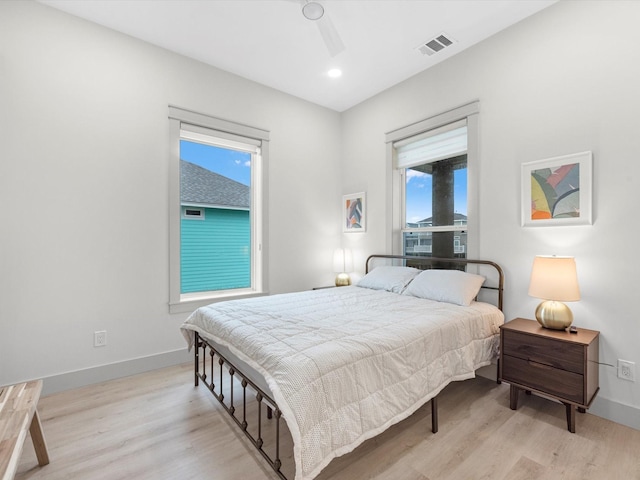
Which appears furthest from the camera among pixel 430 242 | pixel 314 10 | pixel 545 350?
pixel 430 242

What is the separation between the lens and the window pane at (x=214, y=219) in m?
3.30

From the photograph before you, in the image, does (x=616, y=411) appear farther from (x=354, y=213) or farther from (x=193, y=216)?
(x=193, y=216)

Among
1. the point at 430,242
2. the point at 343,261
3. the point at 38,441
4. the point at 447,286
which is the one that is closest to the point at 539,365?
the point at 447,286

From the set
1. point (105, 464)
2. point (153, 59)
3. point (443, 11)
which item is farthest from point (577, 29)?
point (105, 464)

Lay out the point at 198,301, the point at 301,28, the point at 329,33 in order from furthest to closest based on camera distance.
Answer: the point at 198,301 < the point at 301,28 < the point at 329,33

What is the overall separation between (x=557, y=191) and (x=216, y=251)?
3.29 metres

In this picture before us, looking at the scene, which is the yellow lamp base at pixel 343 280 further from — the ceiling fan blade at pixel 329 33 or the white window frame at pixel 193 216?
the ceiling fan blade at pixel 329 33

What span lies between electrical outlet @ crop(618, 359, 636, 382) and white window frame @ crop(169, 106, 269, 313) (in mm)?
3151

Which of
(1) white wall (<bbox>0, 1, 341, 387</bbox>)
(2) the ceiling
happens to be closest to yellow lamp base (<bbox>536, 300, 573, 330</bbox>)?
(2) the ceiling

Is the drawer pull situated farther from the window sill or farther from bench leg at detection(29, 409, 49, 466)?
bench leg at detection(29, 409, 49, 466)

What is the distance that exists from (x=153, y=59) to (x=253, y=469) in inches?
137

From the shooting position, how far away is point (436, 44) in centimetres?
290

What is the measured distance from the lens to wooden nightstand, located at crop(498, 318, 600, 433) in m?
1.91

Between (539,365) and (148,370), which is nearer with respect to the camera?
(539,365)
